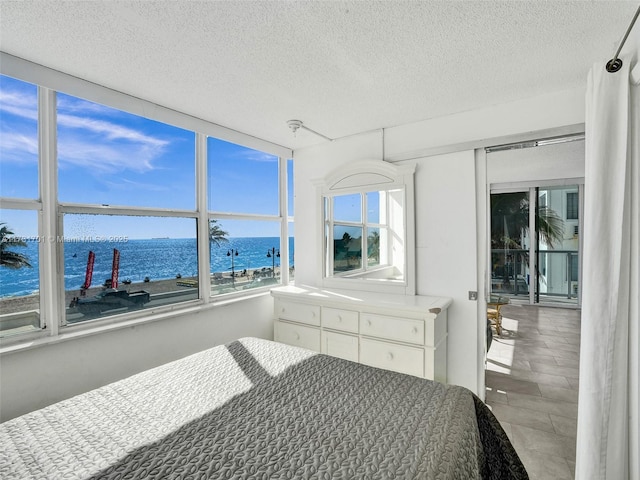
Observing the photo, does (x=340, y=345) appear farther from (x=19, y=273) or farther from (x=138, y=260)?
(x=19, y=273)

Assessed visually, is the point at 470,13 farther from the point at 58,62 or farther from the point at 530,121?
the point at 58,62

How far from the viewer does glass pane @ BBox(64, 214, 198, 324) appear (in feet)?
6.94

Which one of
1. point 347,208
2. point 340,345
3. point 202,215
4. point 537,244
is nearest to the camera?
point 340,345

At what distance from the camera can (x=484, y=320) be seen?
2.55 meters

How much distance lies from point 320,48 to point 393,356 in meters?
2.19

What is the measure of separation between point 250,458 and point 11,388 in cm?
169

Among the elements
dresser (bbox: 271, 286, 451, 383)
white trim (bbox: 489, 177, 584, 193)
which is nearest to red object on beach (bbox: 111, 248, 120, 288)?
dresser (bbox: 271, 286, 451, 383)

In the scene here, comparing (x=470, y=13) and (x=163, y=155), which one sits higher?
(x=470, y=13)

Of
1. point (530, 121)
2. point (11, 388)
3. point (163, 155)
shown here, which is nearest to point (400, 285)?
point (530, 121)

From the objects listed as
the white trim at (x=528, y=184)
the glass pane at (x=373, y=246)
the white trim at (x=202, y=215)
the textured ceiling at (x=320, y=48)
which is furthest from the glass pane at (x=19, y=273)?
the white trim at (x=528, y=184)

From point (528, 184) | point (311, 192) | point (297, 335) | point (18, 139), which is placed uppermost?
point (528, 184)

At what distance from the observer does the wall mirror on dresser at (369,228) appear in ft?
9.27

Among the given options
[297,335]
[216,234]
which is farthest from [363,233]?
[216,234]

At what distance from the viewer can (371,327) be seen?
255 centimetres
